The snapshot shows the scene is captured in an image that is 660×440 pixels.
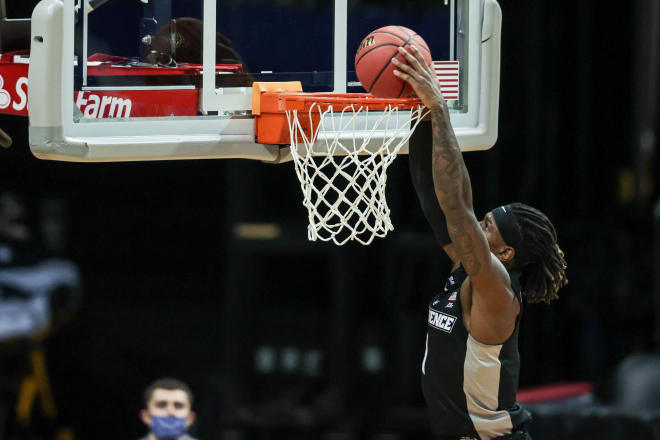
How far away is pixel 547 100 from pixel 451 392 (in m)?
Result: 4.03

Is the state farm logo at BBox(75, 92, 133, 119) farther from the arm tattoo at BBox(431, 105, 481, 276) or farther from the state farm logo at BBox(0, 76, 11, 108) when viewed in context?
the arm tattoo at BBox(431, 105, 481, 276)

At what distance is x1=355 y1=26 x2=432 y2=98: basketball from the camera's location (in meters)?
3.29

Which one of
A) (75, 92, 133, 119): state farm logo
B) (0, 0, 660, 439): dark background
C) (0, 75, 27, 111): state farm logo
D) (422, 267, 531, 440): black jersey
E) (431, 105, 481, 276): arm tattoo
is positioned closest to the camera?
(431, 105, 481, 276): arm tattoo

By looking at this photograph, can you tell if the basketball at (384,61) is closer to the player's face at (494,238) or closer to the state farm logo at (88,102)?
the player's face at (494,238)

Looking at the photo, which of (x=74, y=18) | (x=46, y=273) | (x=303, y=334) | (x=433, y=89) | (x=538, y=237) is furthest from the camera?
(x=303, y=334)

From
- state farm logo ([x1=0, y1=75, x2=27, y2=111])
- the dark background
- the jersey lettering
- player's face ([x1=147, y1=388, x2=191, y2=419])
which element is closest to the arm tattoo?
the jersey lettering

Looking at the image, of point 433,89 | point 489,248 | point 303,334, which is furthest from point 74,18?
point 303,334

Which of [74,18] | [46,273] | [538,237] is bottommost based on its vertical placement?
[46,273]

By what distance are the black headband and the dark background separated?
134 inches

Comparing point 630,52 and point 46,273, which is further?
point 630,52

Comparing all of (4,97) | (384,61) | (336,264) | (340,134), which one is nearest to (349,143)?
(340,134)

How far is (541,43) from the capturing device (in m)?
6.89

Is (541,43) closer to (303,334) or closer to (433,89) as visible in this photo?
(303,334)

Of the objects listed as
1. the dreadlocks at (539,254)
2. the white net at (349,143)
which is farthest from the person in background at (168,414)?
the dreadlocks at (539,254)
